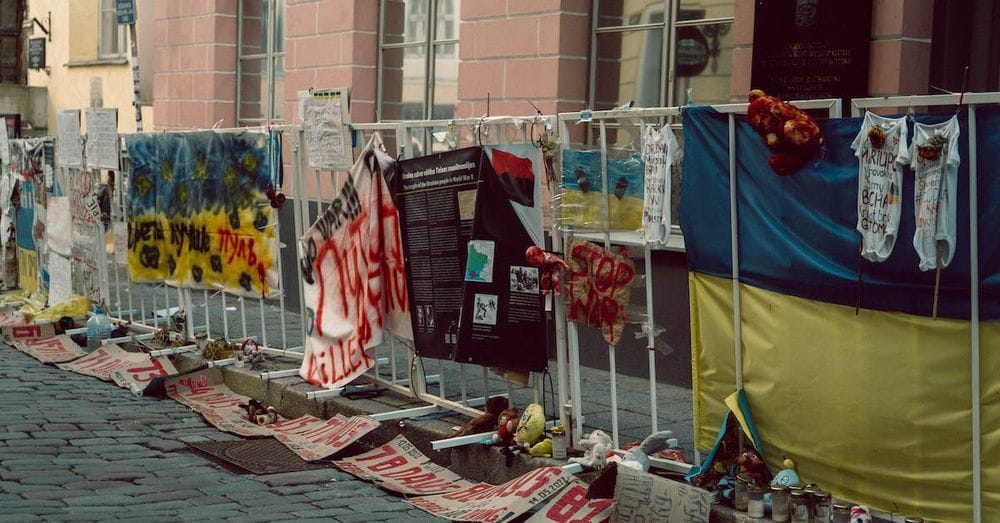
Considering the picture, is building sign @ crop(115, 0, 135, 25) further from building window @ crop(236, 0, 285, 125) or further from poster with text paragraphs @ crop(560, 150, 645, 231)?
poster with text paragraphs @ crop(560, 150, 645, 231)

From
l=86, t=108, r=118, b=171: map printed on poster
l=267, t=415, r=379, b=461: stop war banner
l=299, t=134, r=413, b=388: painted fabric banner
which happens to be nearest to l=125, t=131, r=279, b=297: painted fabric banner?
l=86, t=108, r=118, b=171: map printed on poster

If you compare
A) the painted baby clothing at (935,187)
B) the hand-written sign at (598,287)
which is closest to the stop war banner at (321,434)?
the hand-written sign at (598,287)

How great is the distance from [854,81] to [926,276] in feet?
9.67

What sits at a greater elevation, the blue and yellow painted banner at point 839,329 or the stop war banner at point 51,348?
the blue and yellow painted banner at point 839,329

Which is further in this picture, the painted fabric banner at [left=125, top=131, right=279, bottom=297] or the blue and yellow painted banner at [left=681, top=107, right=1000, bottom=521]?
the painted fabric banner at [left=125, top=131, right=279, bottom=297]

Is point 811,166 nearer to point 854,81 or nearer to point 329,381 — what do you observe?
point 854,81

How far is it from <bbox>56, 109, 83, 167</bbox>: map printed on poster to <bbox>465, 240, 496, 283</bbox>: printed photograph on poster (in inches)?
233

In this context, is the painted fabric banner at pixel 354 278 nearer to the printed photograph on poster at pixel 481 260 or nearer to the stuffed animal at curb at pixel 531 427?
the printed photograph on poster at pixel 481 260

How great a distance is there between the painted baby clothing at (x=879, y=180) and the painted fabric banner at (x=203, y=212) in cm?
505

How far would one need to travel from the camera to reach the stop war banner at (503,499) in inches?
241

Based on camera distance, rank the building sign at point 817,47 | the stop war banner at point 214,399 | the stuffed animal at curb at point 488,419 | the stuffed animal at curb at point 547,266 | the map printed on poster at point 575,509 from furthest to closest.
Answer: the stop war banner at point 214,399
the building sign at point 817,47
the stuffed animal at curb at point 488,419
the stuffed animal at curb at point 547,266
the map printed on poster at point 575,509

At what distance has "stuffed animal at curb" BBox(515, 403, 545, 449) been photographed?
6.83 meters

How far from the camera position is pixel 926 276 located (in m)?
5.10

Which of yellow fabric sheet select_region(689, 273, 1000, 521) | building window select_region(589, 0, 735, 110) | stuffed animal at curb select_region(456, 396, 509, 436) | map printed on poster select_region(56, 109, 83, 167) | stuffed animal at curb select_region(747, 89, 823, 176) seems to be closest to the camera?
yellow fabric sheet select_region(689, 273, 1000, 521)
